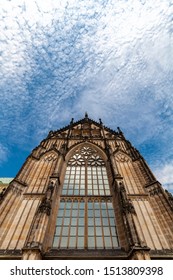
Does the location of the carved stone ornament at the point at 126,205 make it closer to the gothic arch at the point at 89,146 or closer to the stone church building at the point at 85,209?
the stone church building at the point at 85,209

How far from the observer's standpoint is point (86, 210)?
13766 millimetres

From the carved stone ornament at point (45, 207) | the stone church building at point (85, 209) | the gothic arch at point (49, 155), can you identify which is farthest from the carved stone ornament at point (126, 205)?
the gothic arch at point (49, 155)

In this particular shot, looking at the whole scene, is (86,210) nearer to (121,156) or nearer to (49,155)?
(121,156)

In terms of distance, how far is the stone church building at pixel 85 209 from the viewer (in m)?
10.7

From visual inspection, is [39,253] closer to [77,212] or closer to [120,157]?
[77,212]

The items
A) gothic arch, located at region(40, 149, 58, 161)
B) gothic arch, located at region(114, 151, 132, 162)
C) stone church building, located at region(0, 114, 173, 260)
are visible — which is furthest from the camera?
gothic arch, located at region(40, 149, 58, 161)

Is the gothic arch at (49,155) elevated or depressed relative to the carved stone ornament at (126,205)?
elevated

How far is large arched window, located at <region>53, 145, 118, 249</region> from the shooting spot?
11.7 m

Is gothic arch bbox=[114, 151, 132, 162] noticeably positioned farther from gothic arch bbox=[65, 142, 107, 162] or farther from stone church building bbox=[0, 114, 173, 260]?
gothic arch bbox=[65, 142, 107, 162]

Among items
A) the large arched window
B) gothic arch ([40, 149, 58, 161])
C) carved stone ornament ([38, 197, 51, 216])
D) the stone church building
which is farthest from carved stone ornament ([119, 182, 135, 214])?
gothic arch ([40, 149, 58, 161])

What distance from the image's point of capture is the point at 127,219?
1130 cm

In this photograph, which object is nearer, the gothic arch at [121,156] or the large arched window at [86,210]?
Result: the large arched window at [86,210]

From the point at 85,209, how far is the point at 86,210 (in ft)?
0.38

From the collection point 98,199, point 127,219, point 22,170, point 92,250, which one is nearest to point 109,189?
point 98,199
